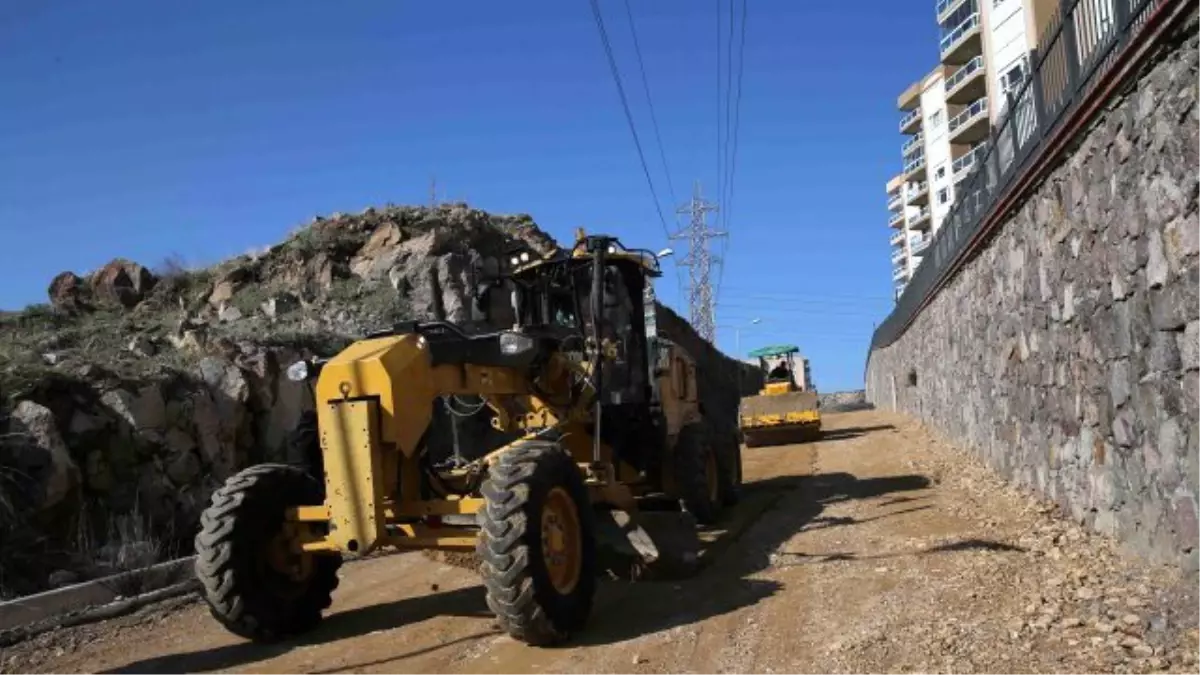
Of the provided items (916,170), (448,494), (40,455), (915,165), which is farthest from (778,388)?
(915,165)

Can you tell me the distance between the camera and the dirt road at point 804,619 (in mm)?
5668

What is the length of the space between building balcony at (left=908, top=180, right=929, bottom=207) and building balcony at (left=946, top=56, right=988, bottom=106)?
12.4 m

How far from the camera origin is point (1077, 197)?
7.95 meters

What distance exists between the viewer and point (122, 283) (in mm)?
24594

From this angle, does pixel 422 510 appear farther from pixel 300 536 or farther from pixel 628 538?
pixel 628 538

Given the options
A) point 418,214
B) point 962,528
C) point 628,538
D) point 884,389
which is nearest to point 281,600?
point 628,538

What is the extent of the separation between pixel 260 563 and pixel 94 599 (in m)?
2.51

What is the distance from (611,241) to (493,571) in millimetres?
4681

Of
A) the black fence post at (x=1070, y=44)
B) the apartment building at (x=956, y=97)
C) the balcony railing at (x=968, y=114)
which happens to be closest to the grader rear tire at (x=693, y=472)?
the black fence post at (x=1070, y=44)

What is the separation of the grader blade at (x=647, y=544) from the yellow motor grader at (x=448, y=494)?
0.02 metres

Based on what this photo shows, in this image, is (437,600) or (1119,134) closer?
(1119,134)

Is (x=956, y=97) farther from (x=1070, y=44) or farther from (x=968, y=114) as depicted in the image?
(x=1070, y=44)

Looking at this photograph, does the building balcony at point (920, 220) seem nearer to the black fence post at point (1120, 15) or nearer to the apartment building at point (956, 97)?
the apartment building at point (956, 97)

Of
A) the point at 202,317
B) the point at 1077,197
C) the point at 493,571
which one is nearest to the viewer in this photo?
the point at 493,571
